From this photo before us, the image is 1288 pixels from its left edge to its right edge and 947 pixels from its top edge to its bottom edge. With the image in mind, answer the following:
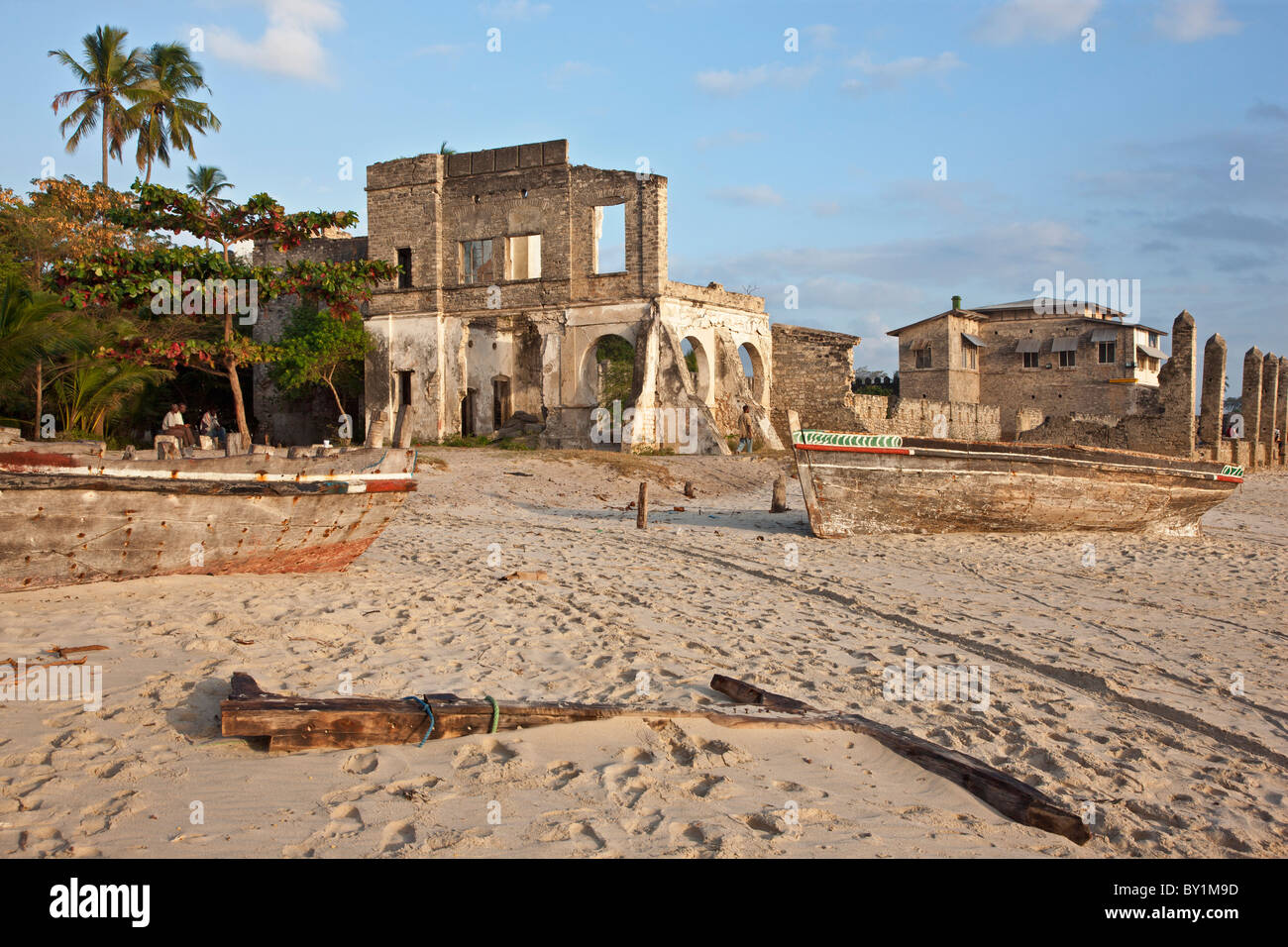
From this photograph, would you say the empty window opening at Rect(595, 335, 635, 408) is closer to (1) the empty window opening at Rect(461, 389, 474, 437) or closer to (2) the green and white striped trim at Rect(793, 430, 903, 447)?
(1) the empty window opening at Rect(461, 389, 474, 437)

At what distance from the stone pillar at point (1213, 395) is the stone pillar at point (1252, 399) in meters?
2.07

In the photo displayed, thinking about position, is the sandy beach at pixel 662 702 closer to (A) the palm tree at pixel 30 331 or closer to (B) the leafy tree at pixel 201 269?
(B) the leafy tree at pixel 201 269

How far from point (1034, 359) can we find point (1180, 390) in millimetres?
16291

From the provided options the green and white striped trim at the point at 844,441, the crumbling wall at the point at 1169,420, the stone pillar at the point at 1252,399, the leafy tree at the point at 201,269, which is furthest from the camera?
the stone pillar at the point at 1252,399

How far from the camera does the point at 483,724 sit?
13.7 feet

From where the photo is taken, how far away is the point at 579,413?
83.4 feet

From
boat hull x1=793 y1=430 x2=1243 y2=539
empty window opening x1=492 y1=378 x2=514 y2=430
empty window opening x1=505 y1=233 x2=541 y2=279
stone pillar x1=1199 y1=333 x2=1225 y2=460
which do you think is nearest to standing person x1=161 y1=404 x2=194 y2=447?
empty window opening x1=492 y1=378 x2=514 y2=430

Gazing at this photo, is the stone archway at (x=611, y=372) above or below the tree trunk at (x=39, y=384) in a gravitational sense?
above

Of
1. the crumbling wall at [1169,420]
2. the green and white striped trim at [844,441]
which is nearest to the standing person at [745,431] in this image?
the green and white striped trim at [844,441]

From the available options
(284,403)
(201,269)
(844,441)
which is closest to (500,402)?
(284,403)

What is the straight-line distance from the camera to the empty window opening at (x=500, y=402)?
92.1 feet

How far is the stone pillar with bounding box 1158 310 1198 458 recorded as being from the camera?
100 feet

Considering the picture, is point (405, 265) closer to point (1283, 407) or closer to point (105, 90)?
point (105, 90)
